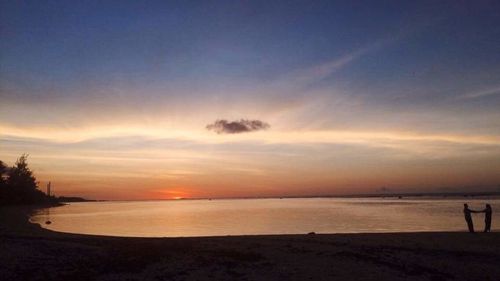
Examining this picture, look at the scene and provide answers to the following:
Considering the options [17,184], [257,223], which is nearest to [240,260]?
[257,223]

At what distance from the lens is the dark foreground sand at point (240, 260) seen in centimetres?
1552

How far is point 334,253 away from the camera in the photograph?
1984 centimetres

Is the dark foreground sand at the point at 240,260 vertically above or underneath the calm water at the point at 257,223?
above

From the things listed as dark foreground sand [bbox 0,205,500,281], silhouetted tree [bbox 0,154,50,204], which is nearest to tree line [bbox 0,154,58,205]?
silhouetted tree [bbox 0,154,50,204]

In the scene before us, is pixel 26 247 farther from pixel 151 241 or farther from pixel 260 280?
pixel 260 280

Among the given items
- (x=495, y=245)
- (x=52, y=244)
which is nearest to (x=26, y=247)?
(x=52, y=244)

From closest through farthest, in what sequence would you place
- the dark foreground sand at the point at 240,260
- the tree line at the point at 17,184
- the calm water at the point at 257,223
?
the dark foreground sand at the point at 240,260
the calm water at the point at 257,223
the tree line at the point at 17,184

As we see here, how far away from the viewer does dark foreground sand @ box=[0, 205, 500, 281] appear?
15.5 metres

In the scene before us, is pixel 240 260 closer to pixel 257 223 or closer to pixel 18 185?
pixel 257 223

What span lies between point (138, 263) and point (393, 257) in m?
11.2

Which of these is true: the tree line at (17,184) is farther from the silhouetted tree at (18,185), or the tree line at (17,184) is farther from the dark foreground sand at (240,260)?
the dark foreground sand at (240,260)

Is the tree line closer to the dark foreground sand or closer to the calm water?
the calm water

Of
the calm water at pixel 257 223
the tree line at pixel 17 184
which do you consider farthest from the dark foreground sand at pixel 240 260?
the tree line at pixel 17 184

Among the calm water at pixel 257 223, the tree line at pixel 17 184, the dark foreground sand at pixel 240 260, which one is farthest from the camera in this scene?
the tree line at pixel 17 184
